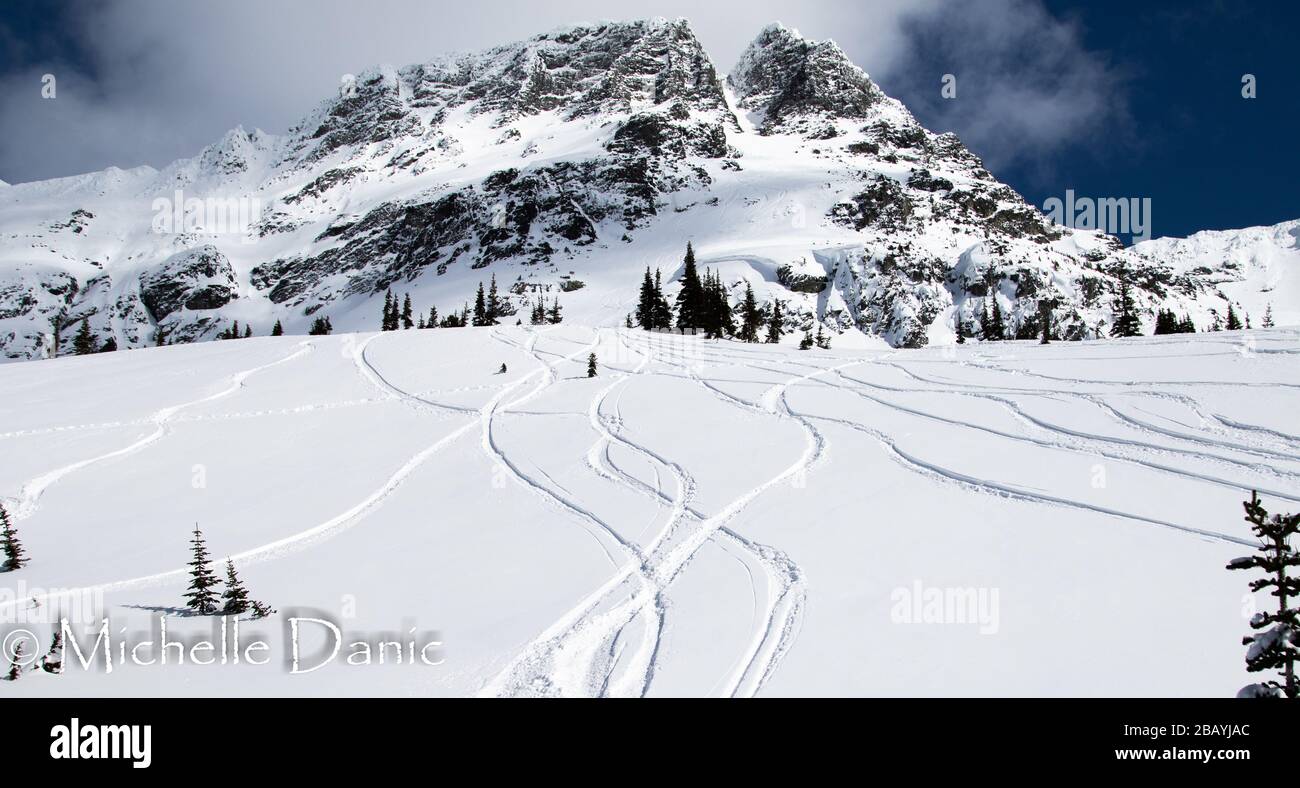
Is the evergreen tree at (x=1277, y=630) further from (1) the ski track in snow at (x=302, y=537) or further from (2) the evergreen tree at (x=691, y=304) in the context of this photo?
(2) the evergreen tree at (x=691, y=304)

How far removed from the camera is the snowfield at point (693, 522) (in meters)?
8.07

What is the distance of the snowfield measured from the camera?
Answer: 807cm

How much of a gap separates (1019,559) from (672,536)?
19.6 ft

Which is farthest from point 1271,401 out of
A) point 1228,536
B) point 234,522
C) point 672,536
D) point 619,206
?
point 619,206

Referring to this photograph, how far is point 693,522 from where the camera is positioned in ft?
44.1

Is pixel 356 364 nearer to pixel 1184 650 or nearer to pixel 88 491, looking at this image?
pixel 88 491

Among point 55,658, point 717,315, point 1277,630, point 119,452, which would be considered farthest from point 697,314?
point 1277,630
